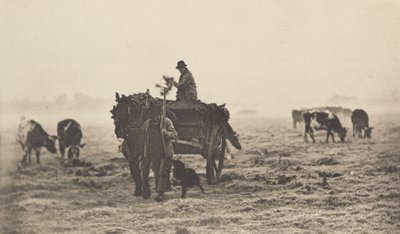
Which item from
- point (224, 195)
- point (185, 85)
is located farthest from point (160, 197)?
point (185, 85)

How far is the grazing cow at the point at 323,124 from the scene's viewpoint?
6471 millimetres

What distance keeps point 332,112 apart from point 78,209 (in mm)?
2850

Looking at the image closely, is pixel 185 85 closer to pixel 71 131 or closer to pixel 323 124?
pixel 71 131

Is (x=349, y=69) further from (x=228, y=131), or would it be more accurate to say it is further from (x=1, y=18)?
(x=1, y=18)

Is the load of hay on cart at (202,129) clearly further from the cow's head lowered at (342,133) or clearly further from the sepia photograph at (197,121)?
the cow's head lowered at (342,133)

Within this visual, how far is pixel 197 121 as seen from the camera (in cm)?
571

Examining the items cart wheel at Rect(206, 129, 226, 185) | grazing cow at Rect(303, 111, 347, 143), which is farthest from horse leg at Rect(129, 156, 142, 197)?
grazing cow at Rect(303, 111, 347, 143)

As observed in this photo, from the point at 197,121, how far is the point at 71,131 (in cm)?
124

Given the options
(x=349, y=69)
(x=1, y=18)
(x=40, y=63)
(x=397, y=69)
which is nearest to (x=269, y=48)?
(x=349, y=69)

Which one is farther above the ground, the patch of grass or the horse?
the horse

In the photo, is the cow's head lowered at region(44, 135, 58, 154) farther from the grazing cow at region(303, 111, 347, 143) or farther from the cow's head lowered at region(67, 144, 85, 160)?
the grazing cow at region(303, 111, 347, 143)

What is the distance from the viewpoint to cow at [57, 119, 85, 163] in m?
5.60

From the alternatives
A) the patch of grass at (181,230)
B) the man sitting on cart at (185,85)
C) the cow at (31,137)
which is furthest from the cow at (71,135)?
the patch of grass at (181,230)

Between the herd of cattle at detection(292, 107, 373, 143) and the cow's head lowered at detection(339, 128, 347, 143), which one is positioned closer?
the herd of cattle at detection(292, 107, 373, 143)
